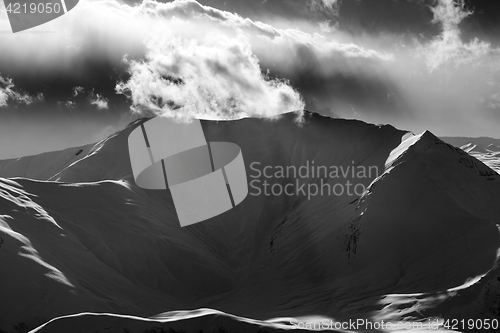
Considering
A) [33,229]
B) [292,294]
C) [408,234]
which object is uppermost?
[33,229]

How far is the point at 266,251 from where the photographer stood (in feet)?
431

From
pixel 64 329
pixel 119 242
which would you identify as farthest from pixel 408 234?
pixel 64 329

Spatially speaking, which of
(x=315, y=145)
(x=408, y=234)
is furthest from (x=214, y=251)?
(x=315, y=145)

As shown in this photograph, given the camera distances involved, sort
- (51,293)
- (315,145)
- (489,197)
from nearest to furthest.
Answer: (51,293), (489,197), (315,145)

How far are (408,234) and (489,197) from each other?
2370cm

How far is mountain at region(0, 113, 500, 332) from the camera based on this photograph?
2712 inches

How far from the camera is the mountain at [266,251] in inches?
2712

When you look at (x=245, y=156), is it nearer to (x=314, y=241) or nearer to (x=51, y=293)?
(x=314, y=241)

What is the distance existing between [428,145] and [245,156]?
71.4m

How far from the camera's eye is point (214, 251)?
124 metres

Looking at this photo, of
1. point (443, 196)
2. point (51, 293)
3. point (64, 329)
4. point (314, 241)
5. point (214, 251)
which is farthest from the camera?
point (214, 251)

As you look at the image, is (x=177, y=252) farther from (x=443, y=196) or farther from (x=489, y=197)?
(x=489, y=197)

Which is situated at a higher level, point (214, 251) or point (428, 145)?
point (428, 145)

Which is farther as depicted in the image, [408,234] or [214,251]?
[214,251]
